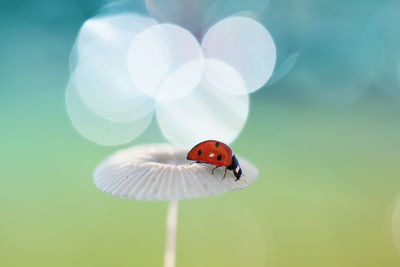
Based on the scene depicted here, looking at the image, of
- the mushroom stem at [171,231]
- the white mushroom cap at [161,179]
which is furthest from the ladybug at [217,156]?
the mushroom stem at [171,231]

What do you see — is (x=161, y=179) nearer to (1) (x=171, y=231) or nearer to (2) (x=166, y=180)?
(2) (x=166, y=180)

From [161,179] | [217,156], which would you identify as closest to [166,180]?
[161,179]

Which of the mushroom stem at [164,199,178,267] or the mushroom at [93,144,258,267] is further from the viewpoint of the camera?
the mushroom stem at [164,199,178,267]

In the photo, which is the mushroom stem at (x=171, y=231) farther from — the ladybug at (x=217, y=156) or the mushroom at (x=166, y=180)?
the ladybug at (x=217, y=156)

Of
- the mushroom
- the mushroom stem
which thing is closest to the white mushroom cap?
the mushroom

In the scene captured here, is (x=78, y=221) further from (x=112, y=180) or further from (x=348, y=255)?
(x=348, y=255)

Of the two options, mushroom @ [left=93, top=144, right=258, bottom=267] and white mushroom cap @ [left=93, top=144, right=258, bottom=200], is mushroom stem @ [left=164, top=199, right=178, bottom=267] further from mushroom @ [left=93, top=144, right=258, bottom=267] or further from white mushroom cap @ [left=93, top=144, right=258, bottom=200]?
white mushroom cap @ [left=93, top=144, right=258, bottom=200]

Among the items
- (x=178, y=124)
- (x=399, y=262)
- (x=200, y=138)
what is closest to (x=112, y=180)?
(x=399, y=262)
